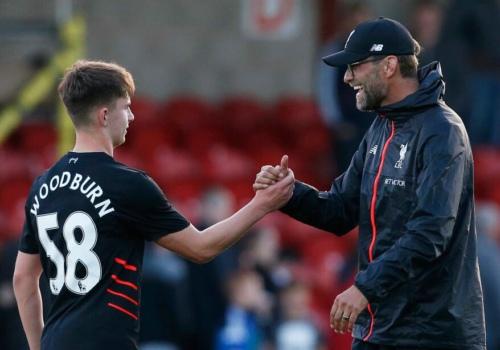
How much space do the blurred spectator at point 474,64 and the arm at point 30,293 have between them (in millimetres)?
7334

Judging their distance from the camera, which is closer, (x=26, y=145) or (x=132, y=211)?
(x=132, y=211)

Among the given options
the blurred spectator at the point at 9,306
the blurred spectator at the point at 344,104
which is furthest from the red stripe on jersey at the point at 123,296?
the blurred spectator at the point at 344,104

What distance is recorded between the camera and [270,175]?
6582 millimetres

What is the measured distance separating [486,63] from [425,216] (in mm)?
9546

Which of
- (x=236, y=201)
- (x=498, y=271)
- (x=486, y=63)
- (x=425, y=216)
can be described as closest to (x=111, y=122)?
(x=425, y=216)

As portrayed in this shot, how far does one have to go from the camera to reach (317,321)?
1162 cm

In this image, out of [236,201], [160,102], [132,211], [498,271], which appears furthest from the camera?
[160,102]

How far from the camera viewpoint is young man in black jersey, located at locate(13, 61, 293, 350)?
598cm

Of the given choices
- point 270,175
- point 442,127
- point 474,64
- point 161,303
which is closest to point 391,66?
point 442,127

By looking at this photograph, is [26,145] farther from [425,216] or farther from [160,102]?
[425,216]

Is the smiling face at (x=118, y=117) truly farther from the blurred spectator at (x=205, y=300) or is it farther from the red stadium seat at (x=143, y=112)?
the red stadium seat at (x=143, y=112)

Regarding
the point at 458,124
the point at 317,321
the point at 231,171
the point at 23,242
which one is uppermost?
the point at 458,124

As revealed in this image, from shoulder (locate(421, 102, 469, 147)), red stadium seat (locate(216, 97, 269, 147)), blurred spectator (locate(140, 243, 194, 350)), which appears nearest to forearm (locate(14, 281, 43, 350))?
shoulder (locate(421, 102, 469, 147))

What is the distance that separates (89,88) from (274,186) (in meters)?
0.98
